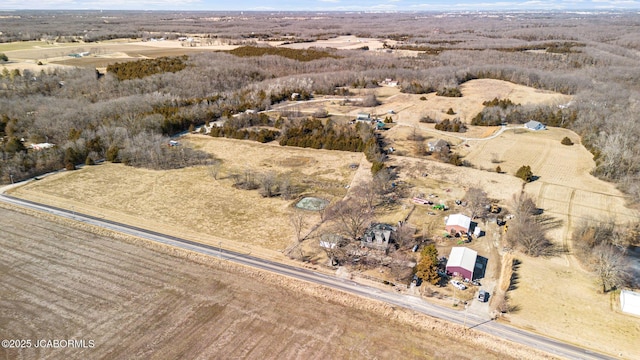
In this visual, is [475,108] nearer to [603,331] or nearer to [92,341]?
[603,331]

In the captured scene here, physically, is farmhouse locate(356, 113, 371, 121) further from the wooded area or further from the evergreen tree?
the evergreen tree

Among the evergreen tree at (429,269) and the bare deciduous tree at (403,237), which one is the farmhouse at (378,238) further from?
the evergreen tree at (429,269)

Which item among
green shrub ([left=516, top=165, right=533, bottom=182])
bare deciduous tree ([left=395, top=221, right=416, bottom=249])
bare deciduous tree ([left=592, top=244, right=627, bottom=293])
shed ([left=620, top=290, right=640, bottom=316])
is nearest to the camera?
shed ([left=620, top=290, right=640, bottom=316])


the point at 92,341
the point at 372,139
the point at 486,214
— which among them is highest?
the point at 372,139

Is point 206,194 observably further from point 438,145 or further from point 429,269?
point 438,145

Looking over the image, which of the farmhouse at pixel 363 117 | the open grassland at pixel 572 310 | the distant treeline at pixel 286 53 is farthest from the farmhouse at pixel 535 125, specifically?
the distant treeline at pixel 286 53

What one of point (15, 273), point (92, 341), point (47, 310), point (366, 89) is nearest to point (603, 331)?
point (92, 341)

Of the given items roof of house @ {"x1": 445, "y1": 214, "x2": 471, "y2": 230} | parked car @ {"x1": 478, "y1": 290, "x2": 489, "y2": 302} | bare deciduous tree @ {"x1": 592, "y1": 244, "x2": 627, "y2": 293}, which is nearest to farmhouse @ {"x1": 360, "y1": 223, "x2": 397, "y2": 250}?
roof of house @ {"x1": 445, "y1": 214, "x2": 471, "y2": 230}
